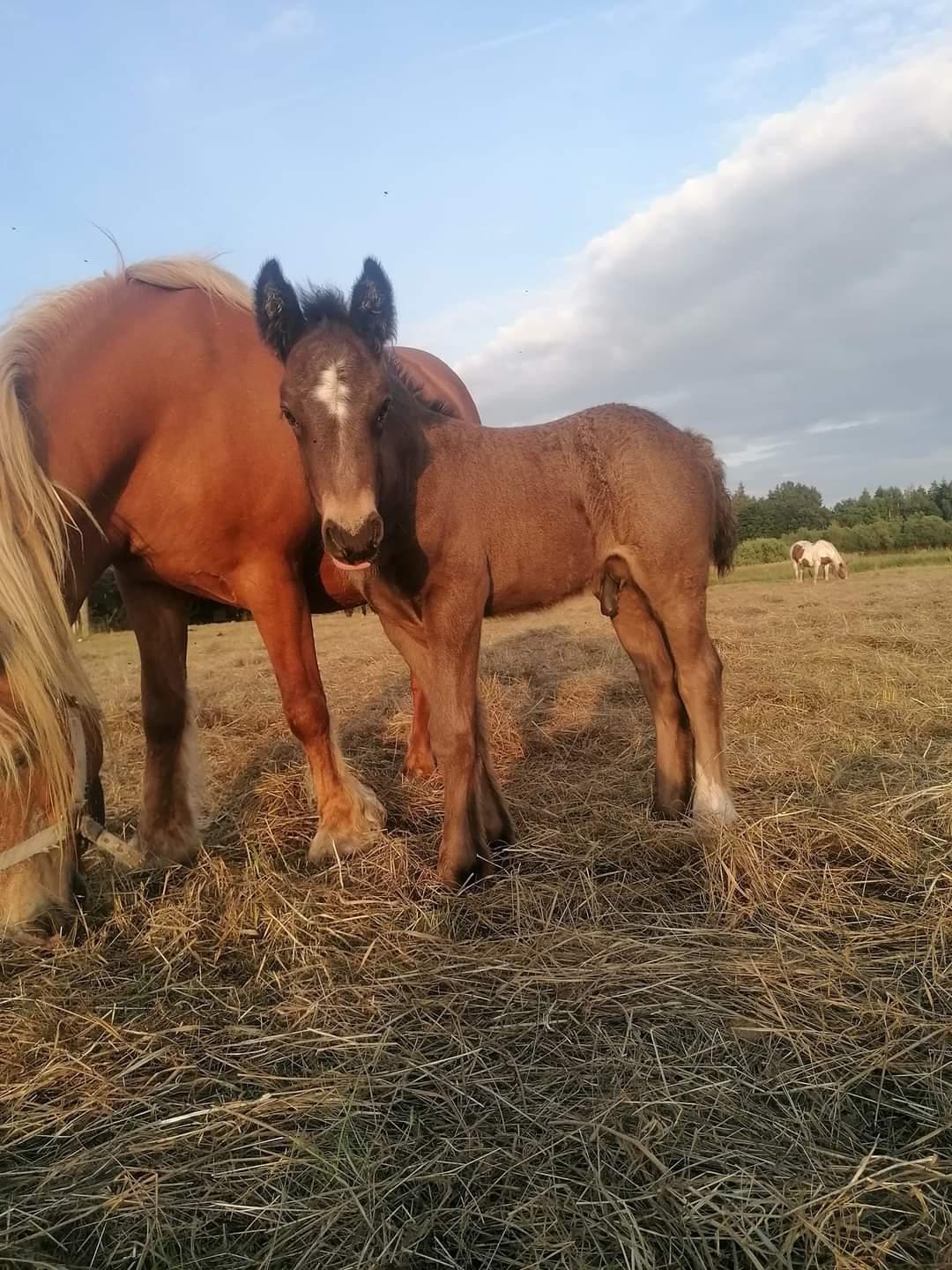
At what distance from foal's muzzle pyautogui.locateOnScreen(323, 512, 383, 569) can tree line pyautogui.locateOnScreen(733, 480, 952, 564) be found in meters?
29.4

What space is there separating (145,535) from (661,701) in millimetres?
2525

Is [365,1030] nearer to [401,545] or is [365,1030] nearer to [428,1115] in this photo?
[428,1115]

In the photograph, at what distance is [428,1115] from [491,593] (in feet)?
7.07

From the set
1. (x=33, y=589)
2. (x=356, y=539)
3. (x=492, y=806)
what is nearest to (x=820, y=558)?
(x=492, y=806)

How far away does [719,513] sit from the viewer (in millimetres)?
3885

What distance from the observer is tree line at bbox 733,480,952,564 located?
4009 centimetres

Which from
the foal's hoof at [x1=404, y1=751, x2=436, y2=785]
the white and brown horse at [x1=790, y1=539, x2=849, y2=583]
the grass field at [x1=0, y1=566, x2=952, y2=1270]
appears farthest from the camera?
the white and brown horse at [x1=790, y1=539, x2=849, y2=583]

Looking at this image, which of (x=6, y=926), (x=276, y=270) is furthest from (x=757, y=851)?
(x=276, y=270)

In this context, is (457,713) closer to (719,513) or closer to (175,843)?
(175,843)

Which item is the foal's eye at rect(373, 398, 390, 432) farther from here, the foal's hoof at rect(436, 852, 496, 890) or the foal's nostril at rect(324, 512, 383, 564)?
the foal's hoof at rect(436, 852, 496, 890)

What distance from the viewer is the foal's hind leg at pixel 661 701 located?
3805 mm

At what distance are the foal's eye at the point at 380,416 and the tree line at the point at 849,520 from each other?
95.3 ft

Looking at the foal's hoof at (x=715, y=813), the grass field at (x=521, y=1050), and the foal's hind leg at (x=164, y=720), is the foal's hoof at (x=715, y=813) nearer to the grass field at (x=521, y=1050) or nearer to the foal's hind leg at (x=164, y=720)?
the grass field at (x=521, y=1050)

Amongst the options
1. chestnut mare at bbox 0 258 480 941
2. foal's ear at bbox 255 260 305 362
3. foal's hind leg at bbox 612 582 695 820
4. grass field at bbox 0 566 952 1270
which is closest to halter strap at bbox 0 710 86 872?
chestnut mare at bbox 0 258 480 941
